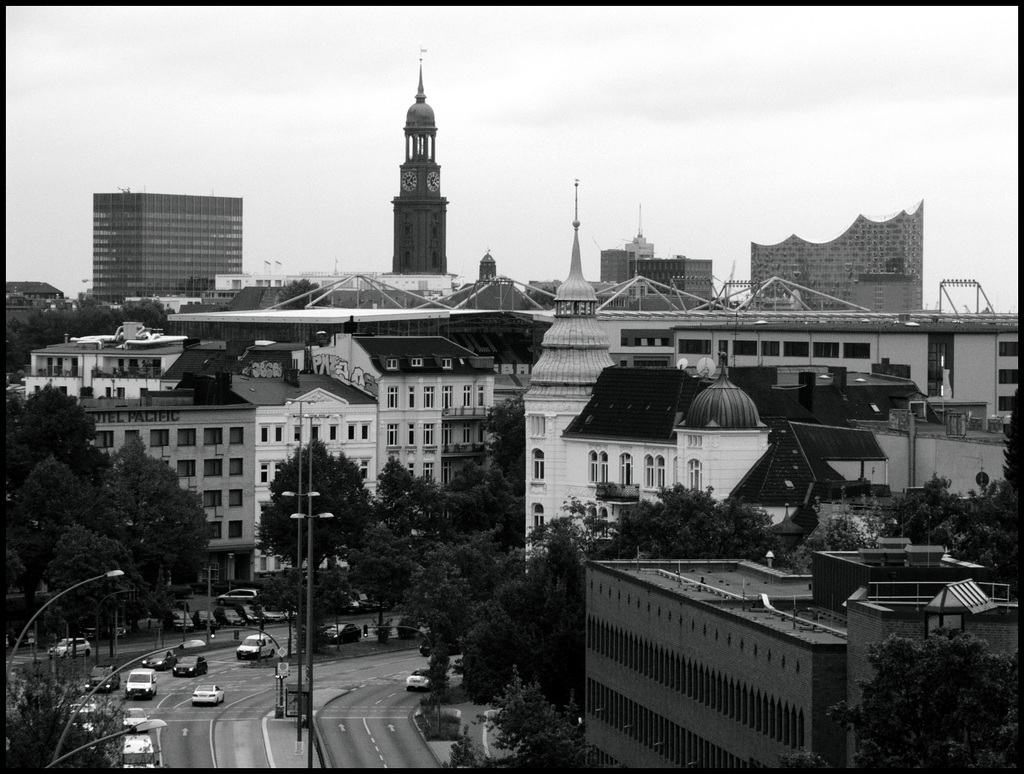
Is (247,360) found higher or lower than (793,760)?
higher

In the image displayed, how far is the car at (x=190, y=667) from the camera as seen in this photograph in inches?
4063

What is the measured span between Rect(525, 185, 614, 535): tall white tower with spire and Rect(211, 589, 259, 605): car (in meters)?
15.9

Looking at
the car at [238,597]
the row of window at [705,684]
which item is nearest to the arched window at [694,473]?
the car at [238,597]

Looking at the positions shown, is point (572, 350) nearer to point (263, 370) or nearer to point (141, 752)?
point (263, 370)

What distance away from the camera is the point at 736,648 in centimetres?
6259

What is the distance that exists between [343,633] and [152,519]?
13.2 meters

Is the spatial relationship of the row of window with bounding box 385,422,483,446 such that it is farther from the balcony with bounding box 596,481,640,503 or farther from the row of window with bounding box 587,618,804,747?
the row of window with bounding box 587,618,804,747

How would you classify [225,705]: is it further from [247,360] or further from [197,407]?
[247,360]

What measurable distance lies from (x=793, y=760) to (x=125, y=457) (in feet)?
284

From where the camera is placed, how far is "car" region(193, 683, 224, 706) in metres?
94.8

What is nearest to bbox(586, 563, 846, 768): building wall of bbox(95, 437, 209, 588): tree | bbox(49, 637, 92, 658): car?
bbox(49, 637, 92, 658): car

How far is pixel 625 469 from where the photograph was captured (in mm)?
130000

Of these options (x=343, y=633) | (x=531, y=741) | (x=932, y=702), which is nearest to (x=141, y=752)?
(x=531, y=741)

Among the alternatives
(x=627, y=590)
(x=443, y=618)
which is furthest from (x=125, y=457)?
(x=627, y=590)
